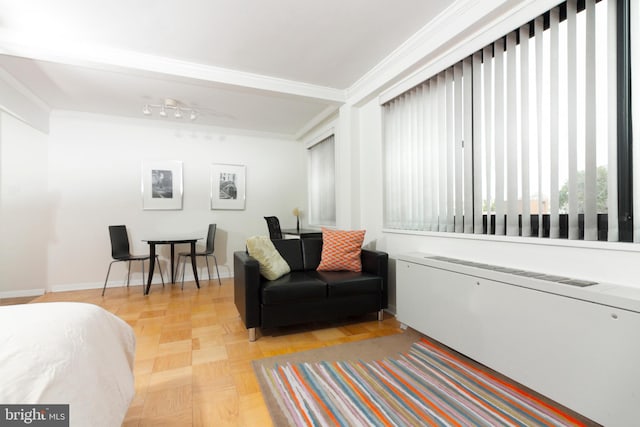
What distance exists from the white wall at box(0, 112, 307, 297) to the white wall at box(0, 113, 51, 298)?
0.01 meters

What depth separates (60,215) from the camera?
165 inches

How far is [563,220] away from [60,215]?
571 cm

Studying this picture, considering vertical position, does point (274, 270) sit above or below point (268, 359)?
above

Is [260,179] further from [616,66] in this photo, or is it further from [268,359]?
[616,66]

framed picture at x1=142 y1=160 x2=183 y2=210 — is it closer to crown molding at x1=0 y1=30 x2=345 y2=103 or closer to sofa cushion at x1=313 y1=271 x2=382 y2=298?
crown molding at x1=0 y1=30 x2=345 y2=103

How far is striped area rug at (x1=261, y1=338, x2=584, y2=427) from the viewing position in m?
1.52

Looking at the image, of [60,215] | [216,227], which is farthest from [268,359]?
[60,215]

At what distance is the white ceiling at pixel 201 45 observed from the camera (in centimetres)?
217

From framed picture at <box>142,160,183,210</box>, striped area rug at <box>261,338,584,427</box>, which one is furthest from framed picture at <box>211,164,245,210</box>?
striped area rug at <box>261,338,584,427</box>

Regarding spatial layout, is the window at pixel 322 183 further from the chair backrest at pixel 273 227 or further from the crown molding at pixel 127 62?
the crown molding at pixel 127 62

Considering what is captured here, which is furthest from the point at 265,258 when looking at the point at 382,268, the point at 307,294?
the point at 382,268

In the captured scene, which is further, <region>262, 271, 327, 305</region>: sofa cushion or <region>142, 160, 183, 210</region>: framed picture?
<region>142, 160, 183, 210</region>: framed picture

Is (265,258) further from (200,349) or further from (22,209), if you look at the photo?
(22,209)

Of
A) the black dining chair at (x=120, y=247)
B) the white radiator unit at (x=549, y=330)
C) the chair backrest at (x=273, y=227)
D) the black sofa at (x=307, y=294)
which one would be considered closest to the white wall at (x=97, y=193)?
the black dining chair at (x=120, y=247)
